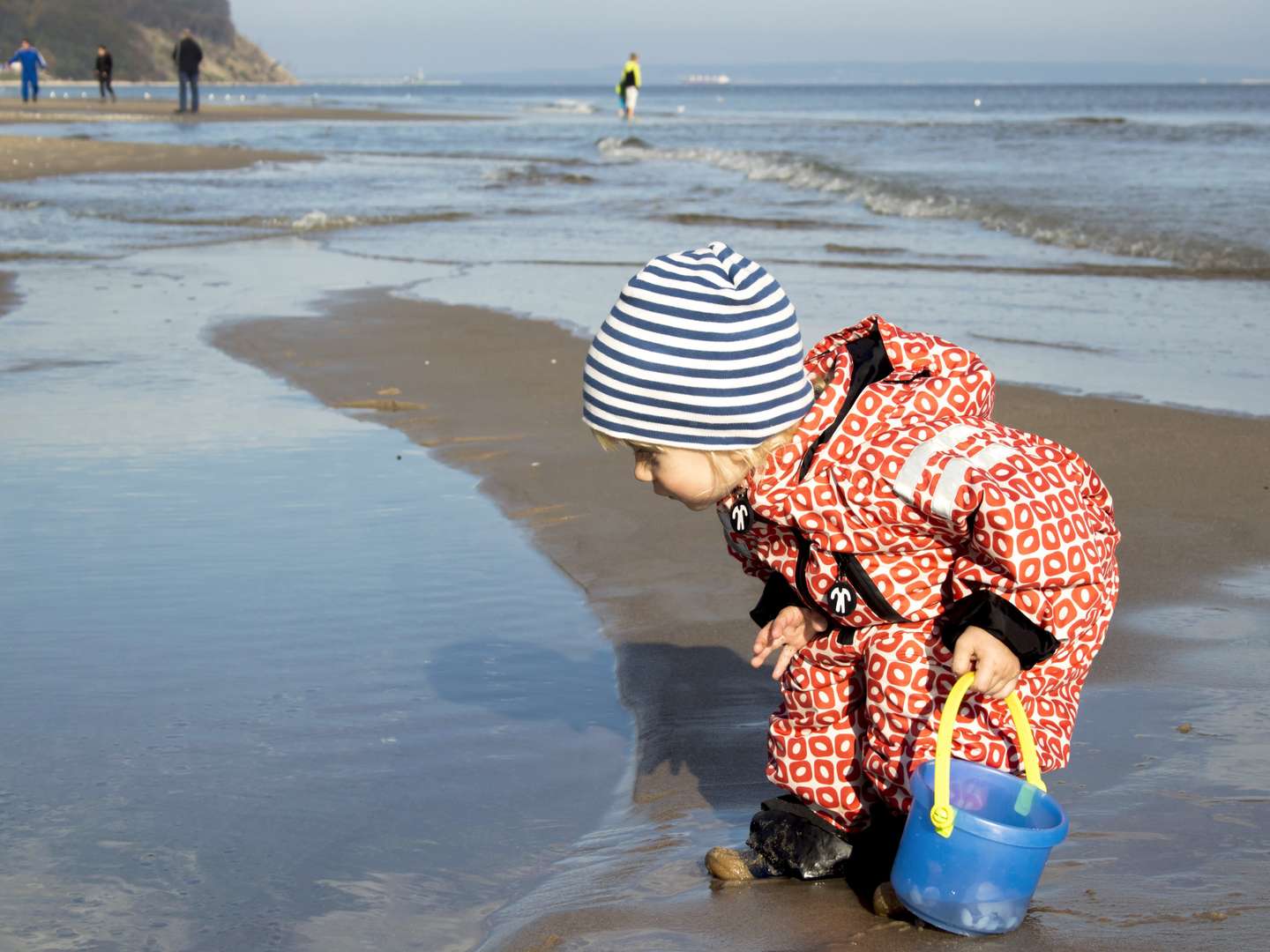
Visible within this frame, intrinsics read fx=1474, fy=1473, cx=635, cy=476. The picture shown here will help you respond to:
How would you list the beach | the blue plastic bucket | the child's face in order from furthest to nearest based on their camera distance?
the beach, the child's face, the blue plastic bucket

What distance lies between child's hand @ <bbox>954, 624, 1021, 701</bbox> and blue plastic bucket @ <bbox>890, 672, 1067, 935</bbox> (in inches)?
0.7

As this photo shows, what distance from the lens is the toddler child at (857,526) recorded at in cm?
196

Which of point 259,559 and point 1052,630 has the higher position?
point 1052,630

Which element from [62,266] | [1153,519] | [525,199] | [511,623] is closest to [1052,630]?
[511,623]

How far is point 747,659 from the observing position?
316cm

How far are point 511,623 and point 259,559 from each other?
2.48 ft

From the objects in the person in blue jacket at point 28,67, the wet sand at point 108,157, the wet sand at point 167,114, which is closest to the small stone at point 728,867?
the wet sand at point 108,157

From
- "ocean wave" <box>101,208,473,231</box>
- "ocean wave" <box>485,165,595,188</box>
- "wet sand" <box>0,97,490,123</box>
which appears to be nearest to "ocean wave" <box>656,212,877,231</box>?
"ocean wave" <box>101,208,473,231</box>

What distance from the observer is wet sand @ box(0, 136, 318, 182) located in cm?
1814

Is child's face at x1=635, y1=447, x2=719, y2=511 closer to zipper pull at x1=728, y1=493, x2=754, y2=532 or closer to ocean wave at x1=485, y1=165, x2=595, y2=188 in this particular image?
zipper pull at x1=728, y1=493, x2=754, y2=532

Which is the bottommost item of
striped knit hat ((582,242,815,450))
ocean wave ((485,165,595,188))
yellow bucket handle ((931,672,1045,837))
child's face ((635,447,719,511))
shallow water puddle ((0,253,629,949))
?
shallow water puddle ((0,253,629,949))

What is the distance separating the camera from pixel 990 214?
13.2m

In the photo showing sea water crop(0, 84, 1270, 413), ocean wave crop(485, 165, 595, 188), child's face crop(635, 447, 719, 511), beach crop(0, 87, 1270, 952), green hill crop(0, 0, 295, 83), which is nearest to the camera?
child's face crop(635, 447, 719, 511)

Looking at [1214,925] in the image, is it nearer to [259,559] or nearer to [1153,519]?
[1153,519]
